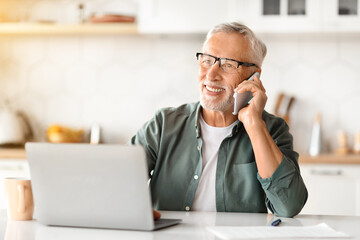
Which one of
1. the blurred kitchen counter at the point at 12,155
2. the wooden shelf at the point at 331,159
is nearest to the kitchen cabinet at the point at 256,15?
the wooden shelf at the point at 331,159

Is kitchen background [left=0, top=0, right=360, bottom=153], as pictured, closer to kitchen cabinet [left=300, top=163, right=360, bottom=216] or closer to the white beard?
kitchen cabinet [left=300, top=163, right=360, bottom=216]

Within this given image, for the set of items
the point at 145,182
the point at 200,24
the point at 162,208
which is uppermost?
the point at 200,24

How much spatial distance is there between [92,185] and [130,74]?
Result: 2531 mm

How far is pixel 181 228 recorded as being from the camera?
1430mm

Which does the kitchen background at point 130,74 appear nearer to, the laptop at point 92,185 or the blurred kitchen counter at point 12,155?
the blurred kitchen counter at point 12,155

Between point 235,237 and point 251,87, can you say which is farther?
point 251,87

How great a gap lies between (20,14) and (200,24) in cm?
135

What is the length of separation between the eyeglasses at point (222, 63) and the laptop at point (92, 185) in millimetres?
809

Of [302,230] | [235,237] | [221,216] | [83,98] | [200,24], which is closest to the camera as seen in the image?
[235,237]

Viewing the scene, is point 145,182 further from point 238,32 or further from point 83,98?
point 83,98

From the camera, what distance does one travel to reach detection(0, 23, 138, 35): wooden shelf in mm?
3533

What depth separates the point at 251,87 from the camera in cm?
197

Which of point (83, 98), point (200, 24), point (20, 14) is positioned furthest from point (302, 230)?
point (20, 14)

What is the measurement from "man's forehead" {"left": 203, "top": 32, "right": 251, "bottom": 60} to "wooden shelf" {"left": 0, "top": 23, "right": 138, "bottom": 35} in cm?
154
